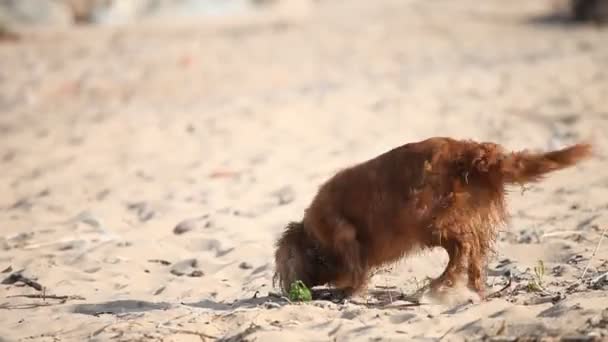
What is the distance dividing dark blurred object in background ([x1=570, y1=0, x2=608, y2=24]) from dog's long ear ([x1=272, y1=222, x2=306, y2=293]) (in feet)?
40.7

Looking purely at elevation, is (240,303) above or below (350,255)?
below

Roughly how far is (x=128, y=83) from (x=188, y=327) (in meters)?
9.73

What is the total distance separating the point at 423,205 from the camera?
4.36 m

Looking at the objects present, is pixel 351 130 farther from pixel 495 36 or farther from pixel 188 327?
pixel 495 36

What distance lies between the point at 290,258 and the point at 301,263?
64mm

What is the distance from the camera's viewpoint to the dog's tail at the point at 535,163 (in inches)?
162

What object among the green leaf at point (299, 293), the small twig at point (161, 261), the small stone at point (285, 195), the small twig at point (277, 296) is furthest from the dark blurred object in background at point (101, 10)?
the green leaf at point (299, 293)

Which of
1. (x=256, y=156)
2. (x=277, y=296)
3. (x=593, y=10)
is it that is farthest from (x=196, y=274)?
(x=593, y=10)

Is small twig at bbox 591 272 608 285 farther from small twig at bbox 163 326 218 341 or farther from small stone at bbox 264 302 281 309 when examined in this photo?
small twig at bbox 163 326 218 341

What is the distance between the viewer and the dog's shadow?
4.73 meters

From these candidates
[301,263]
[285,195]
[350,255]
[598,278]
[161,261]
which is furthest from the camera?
[285,195]

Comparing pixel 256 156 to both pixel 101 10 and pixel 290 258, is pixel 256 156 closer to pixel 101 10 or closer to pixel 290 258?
pixel 290 258

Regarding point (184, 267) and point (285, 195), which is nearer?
point (184, 267)

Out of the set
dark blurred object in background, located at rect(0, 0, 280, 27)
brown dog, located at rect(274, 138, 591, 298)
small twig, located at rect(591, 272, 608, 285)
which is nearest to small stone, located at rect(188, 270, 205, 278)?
brown dog, located at rect(274, 138, 591, 298)
